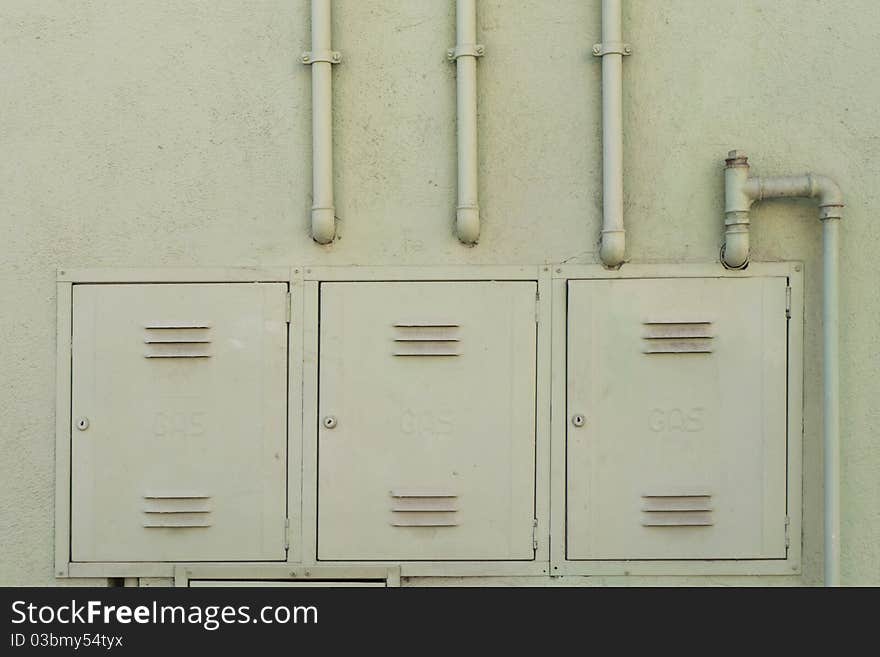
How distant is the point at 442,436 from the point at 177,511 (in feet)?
3.32

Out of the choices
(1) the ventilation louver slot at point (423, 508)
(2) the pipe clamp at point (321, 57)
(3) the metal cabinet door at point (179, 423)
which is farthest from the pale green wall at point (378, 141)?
(1) the ventilation louver slot at point (423, 508)

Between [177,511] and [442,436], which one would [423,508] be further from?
[177,511]

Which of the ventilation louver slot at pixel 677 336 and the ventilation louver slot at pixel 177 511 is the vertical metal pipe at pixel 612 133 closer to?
the ventilation louver slot at pixel 677 336

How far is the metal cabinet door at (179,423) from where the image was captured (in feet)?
11.1

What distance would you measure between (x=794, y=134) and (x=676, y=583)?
1.70 metres

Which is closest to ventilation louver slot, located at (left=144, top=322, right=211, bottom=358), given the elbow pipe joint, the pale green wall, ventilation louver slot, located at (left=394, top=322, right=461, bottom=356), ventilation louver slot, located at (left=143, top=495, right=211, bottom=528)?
the pale green wall

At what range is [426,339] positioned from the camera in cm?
337

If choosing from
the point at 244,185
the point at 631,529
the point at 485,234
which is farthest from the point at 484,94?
the point at 631,529

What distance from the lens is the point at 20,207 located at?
11.3 ft

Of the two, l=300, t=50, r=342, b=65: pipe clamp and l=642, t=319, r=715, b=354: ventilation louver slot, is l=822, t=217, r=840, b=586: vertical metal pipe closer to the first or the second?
l=642, t=319, r=715, b=354: ventilation louver slot

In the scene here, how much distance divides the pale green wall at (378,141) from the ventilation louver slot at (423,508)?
86cm

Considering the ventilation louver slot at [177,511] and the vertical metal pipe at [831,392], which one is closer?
the vertical metal pipe at [831,392]

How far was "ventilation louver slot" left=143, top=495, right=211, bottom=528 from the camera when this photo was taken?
3.39 meters

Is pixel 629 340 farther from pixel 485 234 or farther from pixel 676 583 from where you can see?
pixel 676 583
